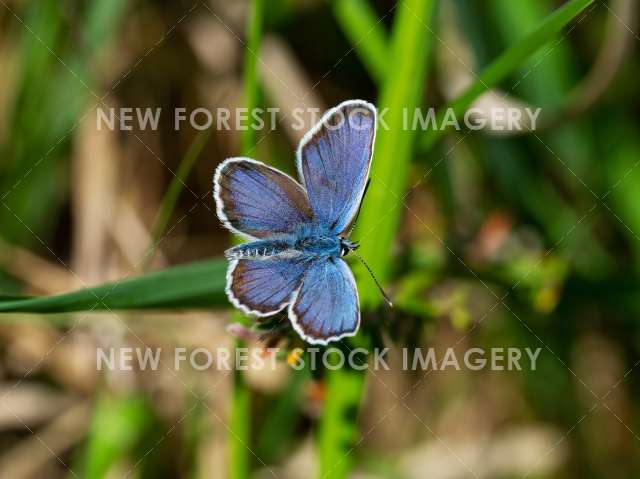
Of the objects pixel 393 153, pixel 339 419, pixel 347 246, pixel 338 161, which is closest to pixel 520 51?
pixel 393 153

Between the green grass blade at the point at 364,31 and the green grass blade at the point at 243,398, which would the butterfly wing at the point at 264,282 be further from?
the green grass blade at the point at 364,31

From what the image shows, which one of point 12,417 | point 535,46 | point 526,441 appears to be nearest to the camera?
point 535,46

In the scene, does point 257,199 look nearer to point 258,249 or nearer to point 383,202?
point 258,249

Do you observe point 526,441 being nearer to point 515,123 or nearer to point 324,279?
point 515,123

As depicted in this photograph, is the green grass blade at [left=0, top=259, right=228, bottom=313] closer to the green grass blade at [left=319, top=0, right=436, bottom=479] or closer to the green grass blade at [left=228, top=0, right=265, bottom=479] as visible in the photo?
the green grass blade at [left=228, top=0, right=265, bottom=479]

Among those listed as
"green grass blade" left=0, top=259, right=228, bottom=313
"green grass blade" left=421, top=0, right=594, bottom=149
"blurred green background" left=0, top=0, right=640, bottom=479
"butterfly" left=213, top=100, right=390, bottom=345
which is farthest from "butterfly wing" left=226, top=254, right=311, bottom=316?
"blurred green background" left=0, top=0, right=640, bottom=479

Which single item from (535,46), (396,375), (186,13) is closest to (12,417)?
(396,375)

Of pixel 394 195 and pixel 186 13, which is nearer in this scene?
pixel 394 195
